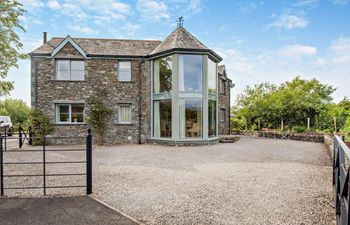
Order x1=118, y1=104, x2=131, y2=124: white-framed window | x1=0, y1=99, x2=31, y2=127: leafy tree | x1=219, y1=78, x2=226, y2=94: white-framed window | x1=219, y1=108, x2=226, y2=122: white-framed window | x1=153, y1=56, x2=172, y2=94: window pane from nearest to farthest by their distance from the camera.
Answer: x1=153, y1=56, x2=172, y2=94: window pane < x1=118, y1=104, x2=131, y2=124: white-framed window < x1=219, y1=78, x2=226, y2=94: white-framed window < x1=219, y1=108, x2=226, y2=122: white-framed window < x1=0, y1=99, x2=31, y2=127: leafy tree

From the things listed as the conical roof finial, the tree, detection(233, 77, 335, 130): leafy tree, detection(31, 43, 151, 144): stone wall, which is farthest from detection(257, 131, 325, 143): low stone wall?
the tree

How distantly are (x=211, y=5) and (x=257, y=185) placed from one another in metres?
9.87

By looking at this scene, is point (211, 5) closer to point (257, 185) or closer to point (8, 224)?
point (257, 185)

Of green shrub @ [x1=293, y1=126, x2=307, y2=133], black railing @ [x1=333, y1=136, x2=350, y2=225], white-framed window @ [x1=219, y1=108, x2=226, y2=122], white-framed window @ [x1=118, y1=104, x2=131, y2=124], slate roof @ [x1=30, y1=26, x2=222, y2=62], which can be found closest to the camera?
black railing @ [x1=333, y1=136, x2=350, y2=225]

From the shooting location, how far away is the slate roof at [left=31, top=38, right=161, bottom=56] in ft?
53.1

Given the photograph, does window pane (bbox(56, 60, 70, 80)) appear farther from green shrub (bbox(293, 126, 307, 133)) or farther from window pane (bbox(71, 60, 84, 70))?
green shrub (bbox(293, 126, 307, 133))

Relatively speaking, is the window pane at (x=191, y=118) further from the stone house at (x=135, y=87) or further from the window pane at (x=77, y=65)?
the window pane at (x=77, y=65)

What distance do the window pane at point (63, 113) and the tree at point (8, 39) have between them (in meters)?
6.44

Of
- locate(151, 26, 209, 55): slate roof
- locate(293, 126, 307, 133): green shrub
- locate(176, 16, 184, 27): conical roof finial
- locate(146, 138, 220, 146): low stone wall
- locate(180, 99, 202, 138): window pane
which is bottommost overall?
locate(146, 138, 220, 146): low stone wall

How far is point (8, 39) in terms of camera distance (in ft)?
56.0

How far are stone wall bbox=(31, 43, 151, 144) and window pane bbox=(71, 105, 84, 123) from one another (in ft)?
1.28

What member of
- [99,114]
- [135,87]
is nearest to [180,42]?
[135,87]

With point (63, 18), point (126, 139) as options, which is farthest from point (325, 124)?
point (63, 18)

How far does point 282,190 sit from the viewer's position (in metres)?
5.46
